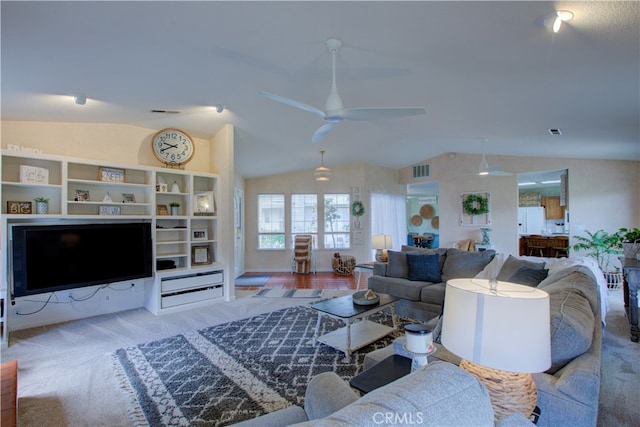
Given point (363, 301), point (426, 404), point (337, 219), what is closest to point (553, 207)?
point (337, 219)

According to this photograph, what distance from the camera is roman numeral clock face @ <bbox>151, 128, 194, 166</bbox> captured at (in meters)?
4.54

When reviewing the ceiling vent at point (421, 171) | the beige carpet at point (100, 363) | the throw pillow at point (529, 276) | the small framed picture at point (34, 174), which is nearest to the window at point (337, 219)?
the ceiling vent at point (421, 171)

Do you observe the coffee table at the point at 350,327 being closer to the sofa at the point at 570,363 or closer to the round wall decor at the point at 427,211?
the sofa at the point at 570,363

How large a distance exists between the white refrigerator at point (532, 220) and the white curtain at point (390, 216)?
12.2 feet

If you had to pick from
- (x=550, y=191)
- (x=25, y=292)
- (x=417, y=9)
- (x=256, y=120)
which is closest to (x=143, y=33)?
(x=417, y=9)

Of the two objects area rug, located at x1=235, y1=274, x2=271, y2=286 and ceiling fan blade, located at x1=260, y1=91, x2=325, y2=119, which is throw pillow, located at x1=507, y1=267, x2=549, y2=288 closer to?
ceiling fan blade, located at x1=260, y1=91, x2=325, y2=119

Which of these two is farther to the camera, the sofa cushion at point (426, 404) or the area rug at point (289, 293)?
the area rug at point (289, 293)

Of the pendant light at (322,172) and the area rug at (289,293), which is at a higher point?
the pendant light at (322,172)

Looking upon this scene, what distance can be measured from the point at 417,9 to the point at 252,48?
1.31 metres

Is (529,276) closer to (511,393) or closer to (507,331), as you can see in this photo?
(511,393)

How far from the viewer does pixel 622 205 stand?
18.7 ft

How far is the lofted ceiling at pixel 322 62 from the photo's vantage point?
194cm

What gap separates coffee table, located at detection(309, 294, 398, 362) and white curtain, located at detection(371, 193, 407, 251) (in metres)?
4.94

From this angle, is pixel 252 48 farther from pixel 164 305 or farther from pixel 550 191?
pixel 550 191
